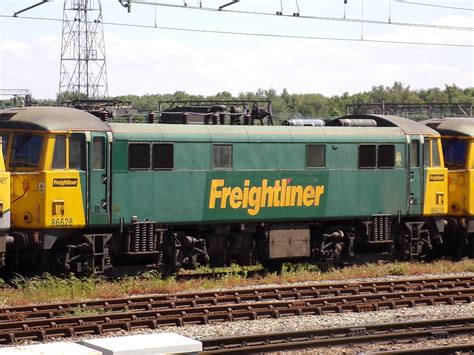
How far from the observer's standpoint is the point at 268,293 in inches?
805

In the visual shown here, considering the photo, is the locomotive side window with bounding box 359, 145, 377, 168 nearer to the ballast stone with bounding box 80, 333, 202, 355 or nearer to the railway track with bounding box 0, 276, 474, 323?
the railway track with bounding box 0, 276, 474, 323

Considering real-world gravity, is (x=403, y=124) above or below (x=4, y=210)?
above

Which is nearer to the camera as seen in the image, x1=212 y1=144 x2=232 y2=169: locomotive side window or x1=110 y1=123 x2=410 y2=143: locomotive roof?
x1=110 y1=123 x2=410 y2=143: locomotive roof

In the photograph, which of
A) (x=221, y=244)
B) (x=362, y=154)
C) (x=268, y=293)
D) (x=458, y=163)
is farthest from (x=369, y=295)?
(x=458, y=163)

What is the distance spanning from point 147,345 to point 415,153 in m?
17.6

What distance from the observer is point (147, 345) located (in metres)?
10.1

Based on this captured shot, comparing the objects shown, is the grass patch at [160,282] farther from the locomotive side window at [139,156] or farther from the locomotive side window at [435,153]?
the locomotive side window at [435,153]

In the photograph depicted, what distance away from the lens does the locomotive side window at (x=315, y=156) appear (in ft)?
81.1

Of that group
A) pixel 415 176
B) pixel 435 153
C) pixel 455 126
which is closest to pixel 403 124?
pixel 435 153

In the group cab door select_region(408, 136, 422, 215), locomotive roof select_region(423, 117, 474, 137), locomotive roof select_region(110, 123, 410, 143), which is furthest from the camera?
locomotive roof select_region(423, 117, 474, 137)

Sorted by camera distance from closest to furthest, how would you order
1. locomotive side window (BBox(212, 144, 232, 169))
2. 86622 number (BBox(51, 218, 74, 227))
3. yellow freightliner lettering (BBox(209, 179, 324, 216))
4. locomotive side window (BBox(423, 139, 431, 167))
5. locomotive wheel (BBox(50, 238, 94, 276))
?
86622 number (BBox(51, 218, 74, 227)) → locomotive wheel (BBox(50, 238, 94, 276)) → locomotive side window (BBox(212, 144, 232, 169)) → yellow freightliner lettering (BBox(209, 179, 324, 216)) → locomotive side window (BBox(423, 139, 431, 167))

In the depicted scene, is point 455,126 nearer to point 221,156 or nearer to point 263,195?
point 263,195

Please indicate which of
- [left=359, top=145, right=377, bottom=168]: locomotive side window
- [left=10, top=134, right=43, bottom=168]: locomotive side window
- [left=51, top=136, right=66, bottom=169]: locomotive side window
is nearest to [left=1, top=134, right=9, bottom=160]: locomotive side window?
[left=10, top=134, right=43, bottom=168]: locomotive side window

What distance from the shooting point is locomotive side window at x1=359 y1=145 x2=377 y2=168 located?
25641 millimetres
